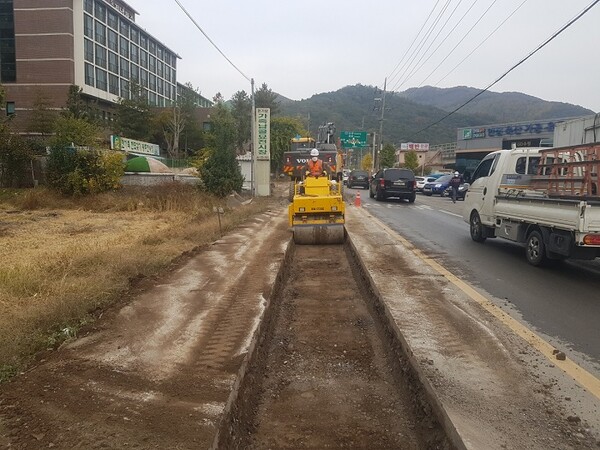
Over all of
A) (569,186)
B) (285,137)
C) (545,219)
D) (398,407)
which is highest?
(285,137)

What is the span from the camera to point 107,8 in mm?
62625

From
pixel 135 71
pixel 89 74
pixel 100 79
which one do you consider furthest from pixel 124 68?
pixel 89 74

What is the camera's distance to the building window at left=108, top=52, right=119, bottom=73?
64.0 m

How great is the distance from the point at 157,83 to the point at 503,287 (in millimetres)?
83552

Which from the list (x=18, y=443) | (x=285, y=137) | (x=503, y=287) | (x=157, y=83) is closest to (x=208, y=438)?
(x=18, y=443)

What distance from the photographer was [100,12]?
201 feet

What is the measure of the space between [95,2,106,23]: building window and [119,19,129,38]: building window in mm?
5296

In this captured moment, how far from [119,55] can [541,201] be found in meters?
68.4

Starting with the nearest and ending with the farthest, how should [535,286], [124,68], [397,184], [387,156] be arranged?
1. [535,286]
2. [397,184]
3. [387,156]
4. [124,68]

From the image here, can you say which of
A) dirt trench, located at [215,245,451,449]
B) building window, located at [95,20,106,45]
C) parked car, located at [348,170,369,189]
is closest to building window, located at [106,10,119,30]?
building window, located at [95,20,106,45]

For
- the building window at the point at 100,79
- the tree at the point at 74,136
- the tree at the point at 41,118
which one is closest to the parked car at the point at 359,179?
the tree at the point at 74,136

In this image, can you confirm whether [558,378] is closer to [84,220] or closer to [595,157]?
[595,157]

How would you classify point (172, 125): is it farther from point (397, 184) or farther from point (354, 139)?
point (397, 184)

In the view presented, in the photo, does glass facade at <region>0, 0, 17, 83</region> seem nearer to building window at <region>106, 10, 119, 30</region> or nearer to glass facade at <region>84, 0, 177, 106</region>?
glass facade at <region>84, 0, 177, 106</region>
